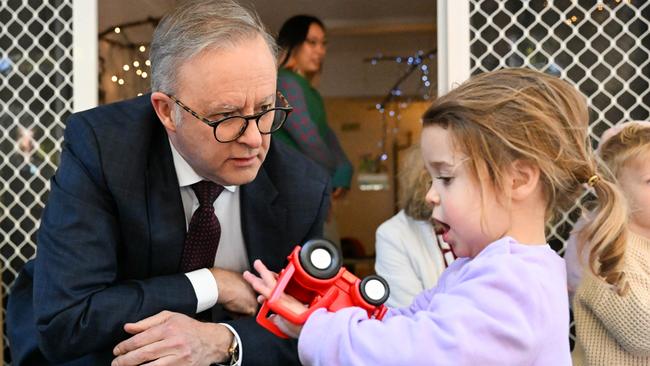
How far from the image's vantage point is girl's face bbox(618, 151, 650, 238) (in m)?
1.84

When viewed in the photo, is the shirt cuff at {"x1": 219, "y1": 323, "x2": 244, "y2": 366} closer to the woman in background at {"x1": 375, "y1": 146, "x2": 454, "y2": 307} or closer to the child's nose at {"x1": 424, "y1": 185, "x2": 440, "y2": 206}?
the child's nose at {"x1": 424, "y1": 185, "x2": 440, "y2": 206}

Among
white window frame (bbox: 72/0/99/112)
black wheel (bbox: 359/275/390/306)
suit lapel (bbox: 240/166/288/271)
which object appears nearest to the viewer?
black wheel (bbox: 359/275/390/306)

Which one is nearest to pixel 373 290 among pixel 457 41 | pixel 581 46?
pixel 457 41

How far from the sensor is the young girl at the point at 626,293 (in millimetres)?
1652

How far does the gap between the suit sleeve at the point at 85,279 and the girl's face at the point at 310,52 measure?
194 centimetres

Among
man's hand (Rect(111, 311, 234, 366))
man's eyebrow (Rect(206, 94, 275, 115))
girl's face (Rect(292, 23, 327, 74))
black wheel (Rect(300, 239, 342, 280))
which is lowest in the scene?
man's hand (Rect(111, 311, 234, 366))

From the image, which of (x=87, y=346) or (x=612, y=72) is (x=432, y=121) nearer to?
(x=87, y=346)

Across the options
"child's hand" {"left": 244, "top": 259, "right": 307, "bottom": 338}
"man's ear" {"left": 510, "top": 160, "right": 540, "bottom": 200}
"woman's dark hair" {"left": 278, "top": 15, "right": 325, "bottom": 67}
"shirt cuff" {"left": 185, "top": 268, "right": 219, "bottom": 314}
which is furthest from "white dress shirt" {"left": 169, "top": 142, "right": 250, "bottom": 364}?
"woman's dark hair" {"left": 278, "top": 15, "right": 325, "bottom": 67}

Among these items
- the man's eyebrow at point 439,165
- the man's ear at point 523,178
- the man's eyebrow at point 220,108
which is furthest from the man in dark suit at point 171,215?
the man's ear at point 523,178

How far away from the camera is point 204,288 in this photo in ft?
4.72

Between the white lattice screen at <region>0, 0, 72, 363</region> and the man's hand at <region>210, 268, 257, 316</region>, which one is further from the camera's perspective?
the white lattice screen at <region>0, 0, 72, 363</region>

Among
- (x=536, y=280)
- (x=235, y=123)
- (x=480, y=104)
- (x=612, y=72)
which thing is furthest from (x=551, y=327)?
(x=612, y=72)

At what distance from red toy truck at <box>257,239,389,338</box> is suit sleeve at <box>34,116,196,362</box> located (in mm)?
325

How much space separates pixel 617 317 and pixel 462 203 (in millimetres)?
744
